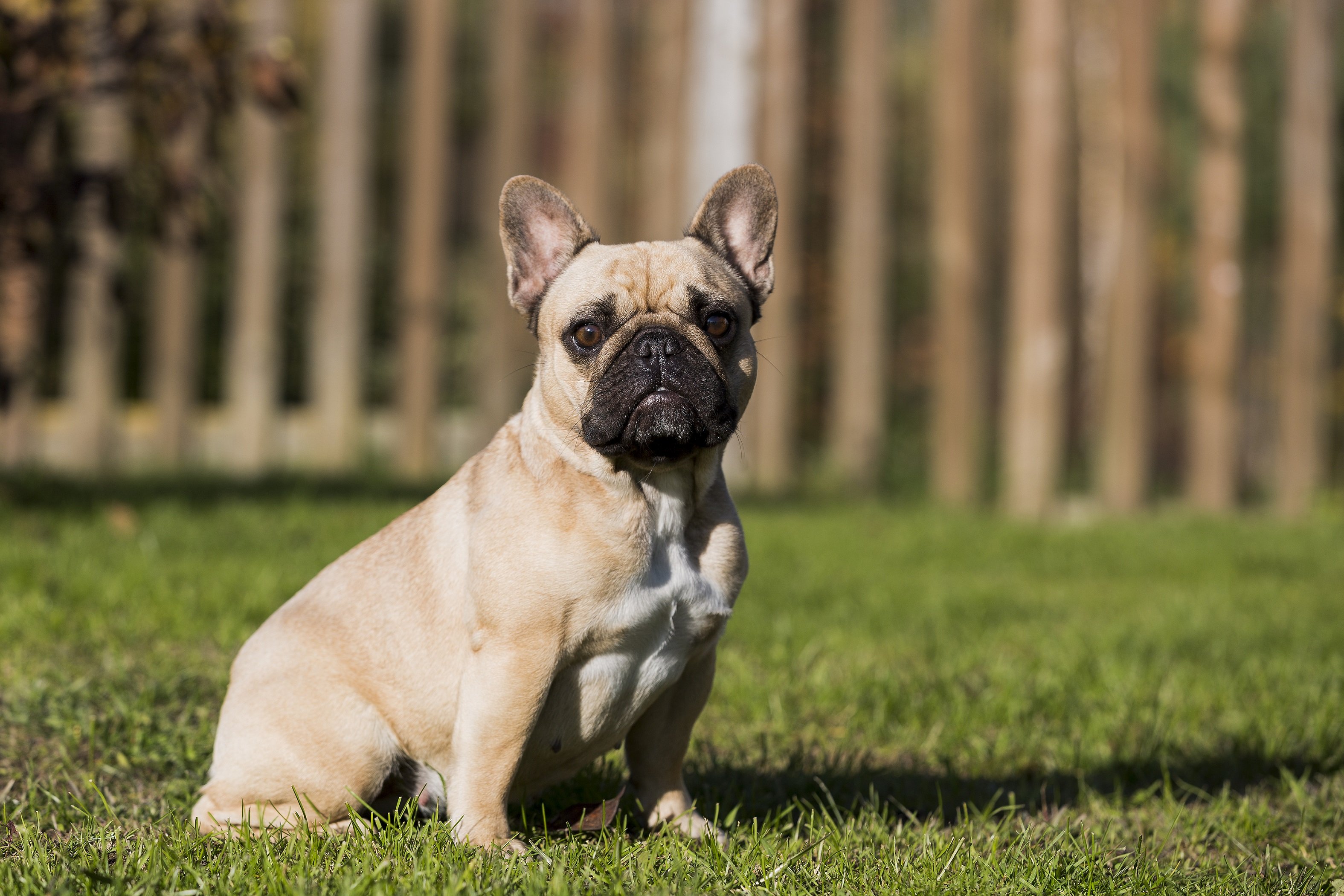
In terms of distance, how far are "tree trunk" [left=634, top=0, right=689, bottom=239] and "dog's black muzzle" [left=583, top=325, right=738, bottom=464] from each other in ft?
17.9

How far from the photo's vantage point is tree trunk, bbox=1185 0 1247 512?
28.5 feet

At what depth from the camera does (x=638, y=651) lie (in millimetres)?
2973

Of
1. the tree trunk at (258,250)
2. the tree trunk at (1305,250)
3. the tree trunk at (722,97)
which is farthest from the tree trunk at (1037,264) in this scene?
the tree trunk at (258,250)

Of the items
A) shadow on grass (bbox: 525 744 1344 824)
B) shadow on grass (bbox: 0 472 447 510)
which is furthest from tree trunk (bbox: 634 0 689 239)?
shadow on grass (bbox: 525 744 1344 824)

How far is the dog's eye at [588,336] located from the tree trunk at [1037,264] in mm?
5589

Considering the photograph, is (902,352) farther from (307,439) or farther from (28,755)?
(28,755)

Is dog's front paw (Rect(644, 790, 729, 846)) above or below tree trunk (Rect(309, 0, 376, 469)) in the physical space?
below

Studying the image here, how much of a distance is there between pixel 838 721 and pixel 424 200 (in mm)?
5106

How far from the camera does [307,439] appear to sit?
28.3ft

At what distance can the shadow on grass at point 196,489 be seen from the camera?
668 cm

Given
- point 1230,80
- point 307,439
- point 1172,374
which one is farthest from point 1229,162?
point 1172,374

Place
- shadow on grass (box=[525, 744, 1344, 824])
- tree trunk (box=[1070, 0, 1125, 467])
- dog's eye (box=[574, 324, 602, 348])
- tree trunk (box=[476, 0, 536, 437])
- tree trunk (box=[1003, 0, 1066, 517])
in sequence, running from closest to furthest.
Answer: dog's eye (box=[574, 324, 602, 348]) < shadow on grass (box=[525, 744, 1344, 824]) < tree trunk (box=[1003, 0, 1066, 517]) < tree trunk (box=[476, 0, 536, 437]) < tree trunk (box=[1070, 0, 1125, 467])

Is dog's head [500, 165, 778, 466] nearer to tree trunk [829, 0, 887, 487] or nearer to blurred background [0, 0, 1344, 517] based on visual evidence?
blurred background [0, 0, 1344, 517]

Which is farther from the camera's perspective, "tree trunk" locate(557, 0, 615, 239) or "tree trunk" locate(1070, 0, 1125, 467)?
"tree trunk" locate(1070, 0, 1125, 467)
